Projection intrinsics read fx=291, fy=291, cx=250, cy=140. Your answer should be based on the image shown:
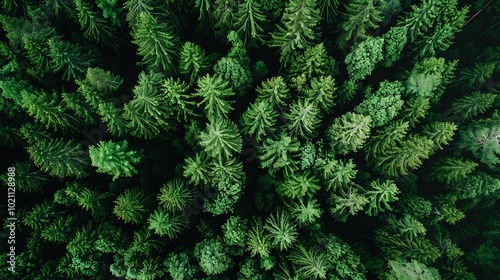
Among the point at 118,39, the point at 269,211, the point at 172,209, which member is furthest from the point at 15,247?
the point at 269,211

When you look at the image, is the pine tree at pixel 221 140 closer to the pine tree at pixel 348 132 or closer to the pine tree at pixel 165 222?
the pine tree at pixel 165 222

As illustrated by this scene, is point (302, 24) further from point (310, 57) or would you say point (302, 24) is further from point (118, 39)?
point (118, 39)

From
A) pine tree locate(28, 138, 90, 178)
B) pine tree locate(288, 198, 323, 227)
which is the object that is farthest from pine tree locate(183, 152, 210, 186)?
pine tree locate(28, 138, 90, 178)

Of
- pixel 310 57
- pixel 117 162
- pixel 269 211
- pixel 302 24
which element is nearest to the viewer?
pixel 117 162

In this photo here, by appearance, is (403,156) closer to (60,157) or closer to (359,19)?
(359,19)

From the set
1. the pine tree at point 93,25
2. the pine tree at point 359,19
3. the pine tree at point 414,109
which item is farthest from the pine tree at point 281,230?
the pine tree at point 93,25

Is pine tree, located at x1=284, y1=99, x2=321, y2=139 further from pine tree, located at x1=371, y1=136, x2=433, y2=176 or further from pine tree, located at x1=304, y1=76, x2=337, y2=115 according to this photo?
pine tree, located at x1=371, y1=136, x2=433, y2=176

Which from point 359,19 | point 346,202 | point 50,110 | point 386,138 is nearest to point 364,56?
point 359,19
